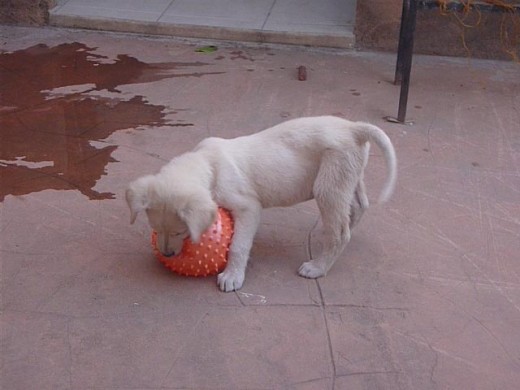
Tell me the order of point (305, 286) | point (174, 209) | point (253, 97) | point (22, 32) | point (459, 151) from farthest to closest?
point (22, 32) → point (253, 97) → point (459, 151) → point (305, 286) → point (174, 209)

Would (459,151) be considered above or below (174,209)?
below

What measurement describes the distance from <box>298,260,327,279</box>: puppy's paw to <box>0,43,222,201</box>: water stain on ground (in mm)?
1460

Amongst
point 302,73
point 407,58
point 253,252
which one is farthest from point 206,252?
point 302,73

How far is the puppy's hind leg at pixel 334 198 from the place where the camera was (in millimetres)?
4117

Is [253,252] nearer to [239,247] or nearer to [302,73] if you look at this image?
[239,247]

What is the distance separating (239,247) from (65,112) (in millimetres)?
2748

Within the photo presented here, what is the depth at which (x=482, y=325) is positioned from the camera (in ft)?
12.8

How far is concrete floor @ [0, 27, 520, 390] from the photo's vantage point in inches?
141

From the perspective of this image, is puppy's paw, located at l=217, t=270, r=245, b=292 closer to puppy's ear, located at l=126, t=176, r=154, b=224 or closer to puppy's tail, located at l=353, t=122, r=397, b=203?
puppy's ear, located at l=126, t=176, r=154, b=224

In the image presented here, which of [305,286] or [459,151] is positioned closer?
[305,286]

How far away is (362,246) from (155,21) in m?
4.57

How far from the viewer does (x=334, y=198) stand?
412cm

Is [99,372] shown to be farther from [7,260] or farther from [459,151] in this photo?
[459,151]

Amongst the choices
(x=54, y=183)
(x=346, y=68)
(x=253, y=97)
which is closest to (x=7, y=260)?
(x=54, y=183)
